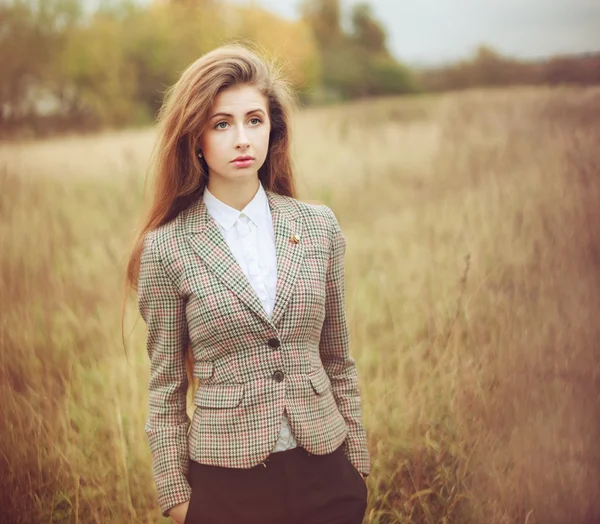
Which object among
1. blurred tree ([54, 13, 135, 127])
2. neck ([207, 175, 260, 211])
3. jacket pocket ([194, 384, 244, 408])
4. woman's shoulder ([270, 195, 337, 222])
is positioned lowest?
jacket pocket ([194, 384, 244, 408])

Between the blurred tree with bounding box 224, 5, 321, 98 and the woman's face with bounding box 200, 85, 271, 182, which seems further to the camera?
the blurred tree with bounding box 224, 5, 321, 98

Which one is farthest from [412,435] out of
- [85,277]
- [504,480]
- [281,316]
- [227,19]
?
[227,19]

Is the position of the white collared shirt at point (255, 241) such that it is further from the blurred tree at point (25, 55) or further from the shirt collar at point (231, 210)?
the blurred tree at point (25, 55)

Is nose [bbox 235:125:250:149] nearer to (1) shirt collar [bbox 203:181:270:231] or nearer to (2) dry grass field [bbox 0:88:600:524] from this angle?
(1) shirt collar [bbox 203:181:270:231]

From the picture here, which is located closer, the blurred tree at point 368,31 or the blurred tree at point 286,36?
the blurred tree at point 368,31

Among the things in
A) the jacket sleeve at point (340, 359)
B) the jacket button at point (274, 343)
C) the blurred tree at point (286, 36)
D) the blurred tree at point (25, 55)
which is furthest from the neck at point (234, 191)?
the blurred tree at point (25, 55)

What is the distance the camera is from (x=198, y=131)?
5.68 ft

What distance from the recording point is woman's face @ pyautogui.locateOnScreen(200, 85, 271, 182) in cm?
170

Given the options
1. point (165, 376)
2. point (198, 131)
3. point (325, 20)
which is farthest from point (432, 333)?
point (325, 20)

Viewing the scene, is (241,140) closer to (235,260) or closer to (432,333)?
(235,260)

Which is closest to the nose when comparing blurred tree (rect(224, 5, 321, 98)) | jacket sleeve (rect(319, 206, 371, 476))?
jacket sleeve (rect(319, 206, 371, 476))

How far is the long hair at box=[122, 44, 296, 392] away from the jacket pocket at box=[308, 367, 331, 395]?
0.43 m

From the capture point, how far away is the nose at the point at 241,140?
5.51 ft

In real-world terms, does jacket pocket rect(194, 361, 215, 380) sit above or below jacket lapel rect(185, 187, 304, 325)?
below
